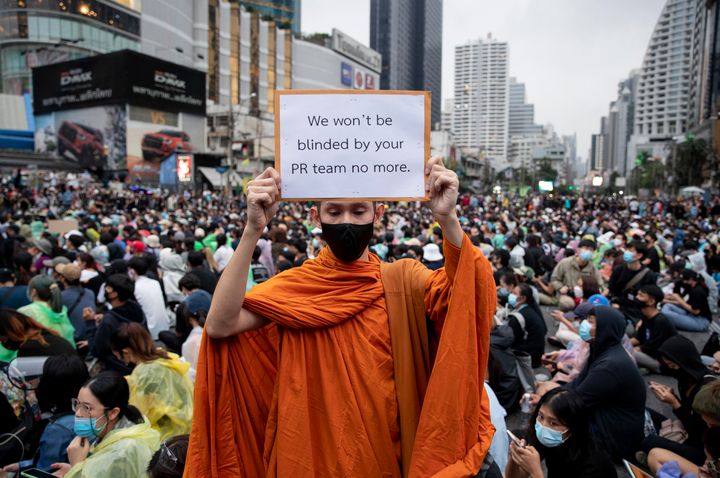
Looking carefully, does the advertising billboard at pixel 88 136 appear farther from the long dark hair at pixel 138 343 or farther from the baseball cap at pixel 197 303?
the long dark hair at pixel 138 343

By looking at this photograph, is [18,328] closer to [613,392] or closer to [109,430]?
[109,430]

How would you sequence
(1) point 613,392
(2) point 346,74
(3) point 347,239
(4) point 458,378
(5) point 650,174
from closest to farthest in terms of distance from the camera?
(4) point 458,378 < (3) point 347,239 < (1) point 613,392 < (2) point 346,74 < (5) point 650,174

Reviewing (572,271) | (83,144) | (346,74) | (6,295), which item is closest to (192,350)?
(6,295)

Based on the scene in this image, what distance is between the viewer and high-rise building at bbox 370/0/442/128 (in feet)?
500

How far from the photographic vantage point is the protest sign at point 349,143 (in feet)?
6.83

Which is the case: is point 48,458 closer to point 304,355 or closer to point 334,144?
point 304,355

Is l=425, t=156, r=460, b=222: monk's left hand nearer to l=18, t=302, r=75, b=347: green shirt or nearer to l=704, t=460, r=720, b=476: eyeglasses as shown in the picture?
l=704, t=460, r=720, b=476: eyeglasses

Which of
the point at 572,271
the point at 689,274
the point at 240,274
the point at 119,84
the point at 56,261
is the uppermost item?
the point at 119,84

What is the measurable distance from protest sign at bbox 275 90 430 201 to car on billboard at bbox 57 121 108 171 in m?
43.9

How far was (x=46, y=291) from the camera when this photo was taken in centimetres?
521

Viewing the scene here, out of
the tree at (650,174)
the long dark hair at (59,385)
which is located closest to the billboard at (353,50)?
the tree at (650,174)

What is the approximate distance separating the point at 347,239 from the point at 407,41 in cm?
17408

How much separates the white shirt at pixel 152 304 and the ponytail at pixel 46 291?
3.48 ft

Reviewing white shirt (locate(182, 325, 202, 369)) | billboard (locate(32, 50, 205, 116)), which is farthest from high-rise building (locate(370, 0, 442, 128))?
white shirt (locate(182, 325, 202, 369))
